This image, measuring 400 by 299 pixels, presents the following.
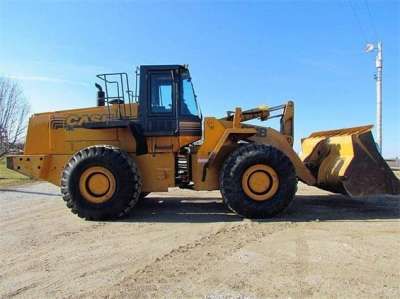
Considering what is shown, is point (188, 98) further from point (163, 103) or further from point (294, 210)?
point (294, 210)

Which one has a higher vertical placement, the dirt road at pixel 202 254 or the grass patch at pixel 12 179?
the grass patch at pixel 12 179

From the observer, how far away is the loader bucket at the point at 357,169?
9750mm

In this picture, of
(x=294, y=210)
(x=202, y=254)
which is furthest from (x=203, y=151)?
(x=202, y=254)

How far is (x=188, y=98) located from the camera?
10.5 metres

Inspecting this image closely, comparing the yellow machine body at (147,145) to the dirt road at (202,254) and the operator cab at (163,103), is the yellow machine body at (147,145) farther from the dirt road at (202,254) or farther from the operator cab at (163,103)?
the dirt road at (202,254)

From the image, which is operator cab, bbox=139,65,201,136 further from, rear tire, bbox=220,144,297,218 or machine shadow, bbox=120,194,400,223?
machine shadow, bbox=120,194,400,223

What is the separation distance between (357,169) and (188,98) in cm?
384

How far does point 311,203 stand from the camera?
11805mm

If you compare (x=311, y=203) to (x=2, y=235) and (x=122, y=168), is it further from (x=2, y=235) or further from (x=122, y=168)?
(x=2, y=235)

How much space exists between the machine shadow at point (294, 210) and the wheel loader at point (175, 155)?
0.47 meters

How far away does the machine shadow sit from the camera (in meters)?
9.64

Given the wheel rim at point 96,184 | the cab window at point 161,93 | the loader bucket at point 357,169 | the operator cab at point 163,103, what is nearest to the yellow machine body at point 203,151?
the loader bucket at point 357,169

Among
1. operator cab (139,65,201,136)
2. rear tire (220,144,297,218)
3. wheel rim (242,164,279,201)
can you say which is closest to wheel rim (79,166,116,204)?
operator cab (139,65,201,136)

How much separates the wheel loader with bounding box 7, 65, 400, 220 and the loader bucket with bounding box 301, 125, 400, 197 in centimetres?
2
